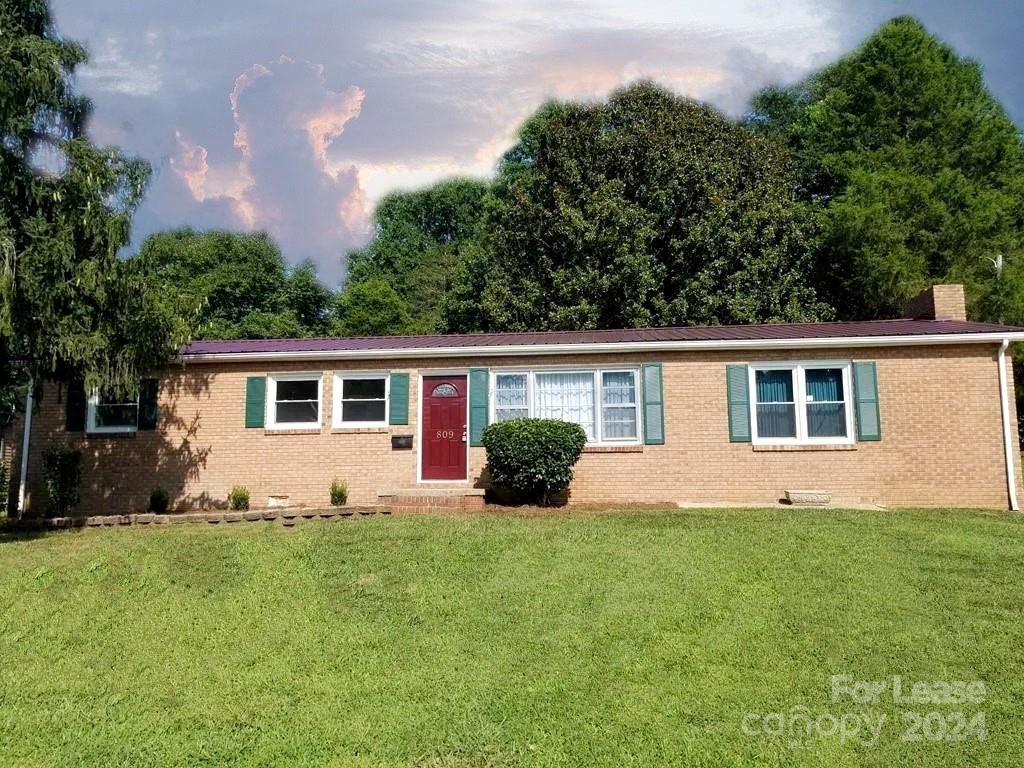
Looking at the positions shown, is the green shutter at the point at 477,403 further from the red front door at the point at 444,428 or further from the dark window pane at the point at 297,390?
the dark window pane at the point at 297,390

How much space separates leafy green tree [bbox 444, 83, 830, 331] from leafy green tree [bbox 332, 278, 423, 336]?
5168 mm

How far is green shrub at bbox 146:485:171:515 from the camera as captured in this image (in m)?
14.5

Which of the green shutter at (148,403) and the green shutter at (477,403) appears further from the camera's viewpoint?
the green shutter at (148,403)

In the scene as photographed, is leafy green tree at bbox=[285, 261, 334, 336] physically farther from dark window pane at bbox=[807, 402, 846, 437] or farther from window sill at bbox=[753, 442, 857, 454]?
dark window pane at bbox=[807, 402, 846, 437]

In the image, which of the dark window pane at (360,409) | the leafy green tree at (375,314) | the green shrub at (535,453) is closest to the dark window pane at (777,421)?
the green shrub at (535,453)

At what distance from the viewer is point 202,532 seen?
11.6 metres

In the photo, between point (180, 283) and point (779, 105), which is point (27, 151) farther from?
point (779, 105)

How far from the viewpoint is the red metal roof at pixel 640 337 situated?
13.6 m

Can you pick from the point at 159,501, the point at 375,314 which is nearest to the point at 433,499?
the point at 159,501

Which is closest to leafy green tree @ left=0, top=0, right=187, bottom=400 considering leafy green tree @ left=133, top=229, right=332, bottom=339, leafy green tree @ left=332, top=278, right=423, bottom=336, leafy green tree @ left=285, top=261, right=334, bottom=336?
leafy green tree @ left=332, top=278, right=423, bottom=336

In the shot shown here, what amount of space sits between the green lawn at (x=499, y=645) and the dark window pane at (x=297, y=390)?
16.6 ft

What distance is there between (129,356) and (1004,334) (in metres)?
14.0

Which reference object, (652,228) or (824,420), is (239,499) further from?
(652,228)

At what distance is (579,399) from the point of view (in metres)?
14.4
